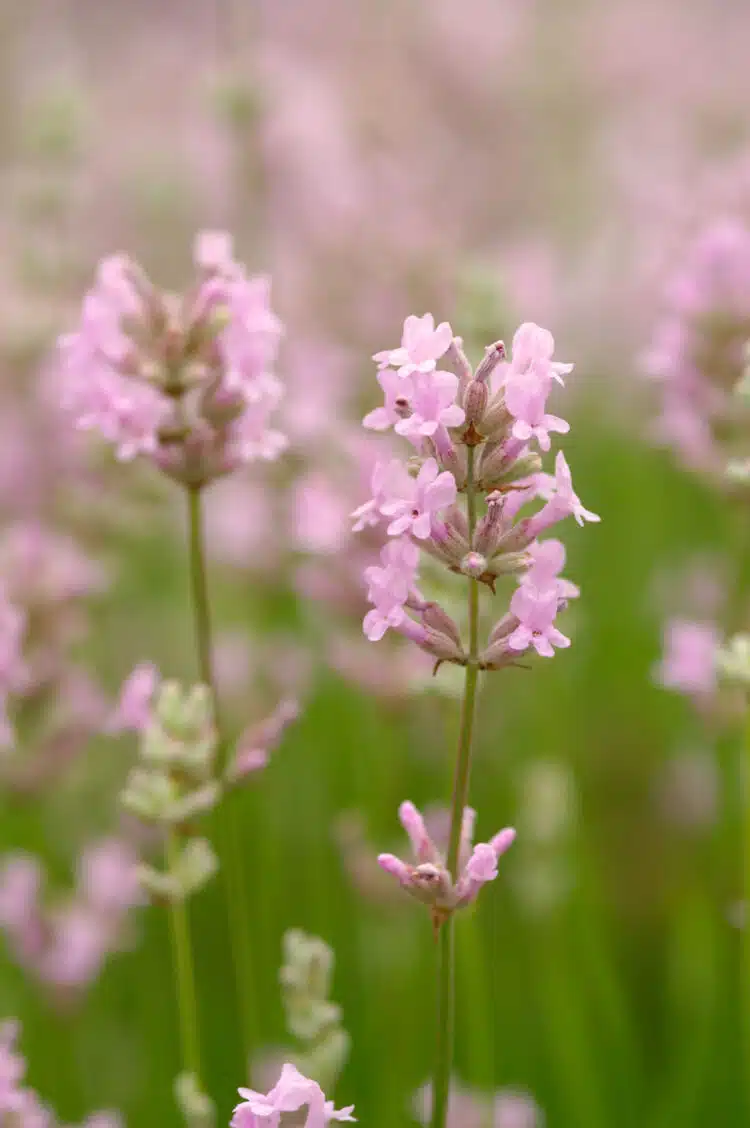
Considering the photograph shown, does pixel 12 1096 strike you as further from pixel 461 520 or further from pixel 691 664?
pixel 691 664

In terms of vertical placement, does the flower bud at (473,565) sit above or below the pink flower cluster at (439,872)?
above

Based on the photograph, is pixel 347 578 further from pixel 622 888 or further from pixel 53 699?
pixel 622 888

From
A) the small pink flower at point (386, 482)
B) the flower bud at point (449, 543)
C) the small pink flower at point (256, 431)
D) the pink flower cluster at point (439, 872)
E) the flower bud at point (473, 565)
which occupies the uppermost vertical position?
the small pink flower at point (256, 431)

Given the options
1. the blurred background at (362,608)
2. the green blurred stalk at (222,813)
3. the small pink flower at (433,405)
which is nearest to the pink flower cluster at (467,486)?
the small pink flower at (433,405)

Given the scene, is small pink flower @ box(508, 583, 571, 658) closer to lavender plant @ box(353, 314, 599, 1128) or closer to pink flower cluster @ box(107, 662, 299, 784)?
lavender plant @ box(353, 314, 599, 1128)

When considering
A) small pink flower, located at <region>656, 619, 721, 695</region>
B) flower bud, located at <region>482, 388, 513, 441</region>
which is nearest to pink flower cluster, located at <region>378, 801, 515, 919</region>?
flower bud, located at <region>482, 388, 513, 441</region>

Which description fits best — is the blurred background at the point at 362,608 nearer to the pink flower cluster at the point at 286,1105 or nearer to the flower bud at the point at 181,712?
the flower bud at the point at 181,712

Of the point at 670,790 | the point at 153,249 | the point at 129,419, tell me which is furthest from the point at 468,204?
the point at 129,419
